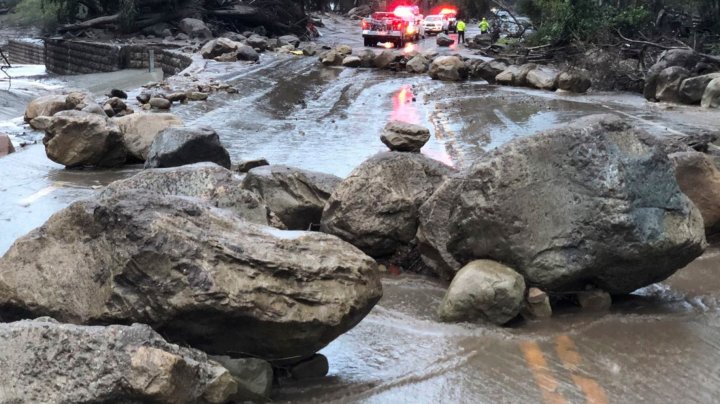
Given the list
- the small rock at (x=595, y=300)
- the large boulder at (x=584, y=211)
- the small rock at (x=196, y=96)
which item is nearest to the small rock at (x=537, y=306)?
the large boulder at (x=584, y=211)

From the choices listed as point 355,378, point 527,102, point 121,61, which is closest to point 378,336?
point 355,378

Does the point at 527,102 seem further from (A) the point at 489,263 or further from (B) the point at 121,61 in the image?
(B) the point at 121,61

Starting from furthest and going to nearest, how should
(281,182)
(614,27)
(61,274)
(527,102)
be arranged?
(614,27)
(527,102)
(281,182)
(61,274)

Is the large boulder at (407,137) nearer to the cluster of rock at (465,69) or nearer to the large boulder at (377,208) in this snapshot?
the large boulder at (377,208)

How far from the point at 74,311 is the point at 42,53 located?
149 feet

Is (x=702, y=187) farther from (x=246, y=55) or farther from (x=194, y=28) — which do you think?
(x=194, y=28)

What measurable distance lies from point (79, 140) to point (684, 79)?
1513 cm

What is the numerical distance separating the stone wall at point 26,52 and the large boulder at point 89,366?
45.2m

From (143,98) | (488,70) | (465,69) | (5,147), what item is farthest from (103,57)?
(5,147)

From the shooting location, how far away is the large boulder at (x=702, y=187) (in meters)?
8.40

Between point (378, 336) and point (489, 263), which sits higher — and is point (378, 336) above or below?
below

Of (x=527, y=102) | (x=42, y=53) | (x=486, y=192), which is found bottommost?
(x=42, y=53)

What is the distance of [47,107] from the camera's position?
17.2 m

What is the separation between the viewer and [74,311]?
4.84 metres
